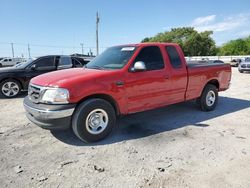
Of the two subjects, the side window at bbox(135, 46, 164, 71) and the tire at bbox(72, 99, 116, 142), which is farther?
the side window at bbox(135, 46, 164, 71)

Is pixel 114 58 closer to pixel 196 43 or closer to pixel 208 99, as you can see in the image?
pixel 208 99

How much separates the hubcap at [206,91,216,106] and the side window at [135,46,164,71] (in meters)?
2.08

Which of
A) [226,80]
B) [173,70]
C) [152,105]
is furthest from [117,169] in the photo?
[226,80]

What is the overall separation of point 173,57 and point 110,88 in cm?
201

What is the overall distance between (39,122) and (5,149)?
31.0 inches

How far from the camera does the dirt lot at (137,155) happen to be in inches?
125

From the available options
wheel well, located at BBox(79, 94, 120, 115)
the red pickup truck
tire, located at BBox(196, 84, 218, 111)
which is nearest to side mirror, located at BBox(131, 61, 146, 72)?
the red pickup truck

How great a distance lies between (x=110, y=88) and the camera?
4.41 metres

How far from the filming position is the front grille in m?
4.23

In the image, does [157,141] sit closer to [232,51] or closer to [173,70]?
Answer: [173,70]

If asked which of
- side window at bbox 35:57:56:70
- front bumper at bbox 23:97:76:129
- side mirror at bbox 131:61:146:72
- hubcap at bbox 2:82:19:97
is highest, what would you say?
side mirror at bbox 131:61:146:72

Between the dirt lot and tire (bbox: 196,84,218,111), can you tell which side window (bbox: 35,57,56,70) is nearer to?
the dirt lot

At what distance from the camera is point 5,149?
419cm

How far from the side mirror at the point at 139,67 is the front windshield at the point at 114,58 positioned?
0.80 ft
